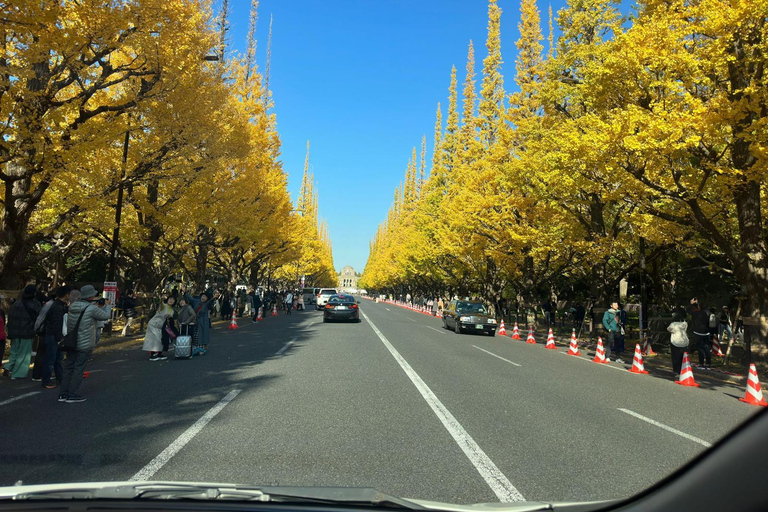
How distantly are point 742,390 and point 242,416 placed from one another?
10382mm

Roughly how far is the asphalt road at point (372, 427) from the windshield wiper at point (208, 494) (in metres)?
1.94

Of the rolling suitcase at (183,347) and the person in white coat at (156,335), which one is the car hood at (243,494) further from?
the person in white coat at (156,335)

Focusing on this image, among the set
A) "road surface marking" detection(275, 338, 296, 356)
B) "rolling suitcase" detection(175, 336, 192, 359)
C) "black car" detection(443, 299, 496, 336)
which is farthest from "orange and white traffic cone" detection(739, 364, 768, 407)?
"black car" detection(443, 299, 496, 336)

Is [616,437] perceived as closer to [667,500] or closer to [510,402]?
[510,402]

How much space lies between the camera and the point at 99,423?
5934 mm

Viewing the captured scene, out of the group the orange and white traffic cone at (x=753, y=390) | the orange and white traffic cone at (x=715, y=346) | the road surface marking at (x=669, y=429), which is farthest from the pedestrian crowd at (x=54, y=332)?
the orange and white traffic cone at (x=715, y=346)

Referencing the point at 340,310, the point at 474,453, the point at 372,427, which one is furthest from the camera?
the point at 340,310

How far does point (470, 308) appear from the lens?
76.8 ft

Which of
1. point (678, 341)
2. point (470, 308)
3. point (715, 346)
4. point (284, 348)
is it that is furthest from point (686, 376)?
point (470, 308)

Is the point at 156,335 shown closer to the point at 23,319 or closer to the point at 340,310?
A: the point at 23,319

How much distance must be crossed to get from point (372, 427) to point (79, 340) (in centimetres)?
473

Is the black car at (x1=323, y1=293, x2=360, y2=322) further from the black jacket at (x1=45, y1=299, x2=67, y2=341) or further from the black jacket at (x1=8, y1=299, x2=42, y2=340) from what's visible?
the black jacket at (x1=45, y1=299, x2=67, y2=341)

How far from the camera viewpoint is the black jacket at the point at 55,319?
8.77m

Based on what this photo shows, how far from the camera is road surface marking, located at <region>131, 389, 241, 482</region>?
419 cm
